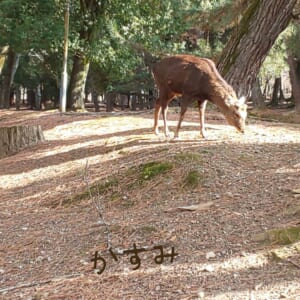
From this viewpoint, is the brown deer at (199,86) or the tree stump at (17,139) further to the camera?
the tree stump at (17,139)

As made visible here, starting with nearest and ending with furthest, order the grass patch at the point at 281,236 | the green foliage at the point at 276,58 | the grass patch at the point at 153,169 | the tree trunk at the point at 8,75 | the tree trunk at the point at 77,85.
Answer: the grass patch at the point at 281,236
the grass patch at the point at 153,169
the green foliage at the point at 276,58
the tree trunk at the point at 77,85
the tree trunk at the point at 8,75

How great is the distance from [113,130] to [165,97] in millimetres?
1436

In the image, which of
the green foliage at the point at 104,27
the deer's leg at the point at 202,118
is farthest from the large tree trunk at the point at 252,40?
the green foliage at the point at 104,27

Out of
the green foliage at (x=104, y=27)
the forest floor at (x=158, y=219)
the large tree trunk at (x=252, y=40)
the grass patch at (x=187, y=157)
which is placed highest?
the green foliage at (x=104, y=27)

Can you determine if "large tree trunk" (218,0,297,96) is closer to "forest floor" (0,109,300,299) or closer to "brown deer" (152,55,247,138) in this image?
"forest floor" (0,109,300,299)

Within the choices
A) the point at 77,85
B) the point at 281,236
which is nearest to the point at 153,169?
the point at 281,236

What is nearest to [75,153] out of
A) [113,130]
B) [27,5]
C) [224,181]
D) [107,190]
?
[113,130]

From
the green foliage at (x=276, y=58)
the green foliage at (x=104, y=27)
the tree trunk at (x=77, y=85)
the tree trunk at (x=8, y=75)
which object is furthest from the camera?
the tree trunk at (x=8, y=75)

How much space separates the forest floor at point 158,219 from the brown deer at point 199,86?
13.5 inches

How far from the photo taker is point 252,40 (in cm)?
978

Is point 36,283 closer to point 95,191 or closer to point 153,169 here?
point 95,191

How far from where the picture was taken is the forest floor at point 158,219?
365cm

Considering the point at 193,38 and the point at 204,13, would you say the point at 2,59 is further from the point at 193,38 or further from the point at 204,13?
the point at 204,13

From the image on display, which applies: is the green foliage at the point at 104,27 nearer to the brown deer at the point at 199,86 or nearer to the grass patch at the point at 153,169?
the brown deer at the point at 199,86
